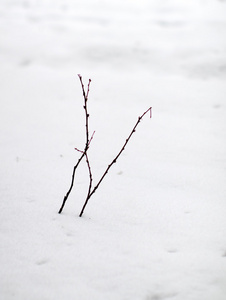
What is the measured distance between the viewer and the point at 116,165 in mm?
2410

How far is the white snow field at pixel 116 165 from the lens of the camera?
1.50 m

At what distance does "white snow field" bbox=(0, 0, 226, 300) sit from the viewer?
1.50 meters

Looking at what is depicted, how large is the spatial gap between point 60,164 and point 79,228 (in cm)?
77

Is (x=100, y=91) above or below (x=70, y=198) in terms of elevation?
above
